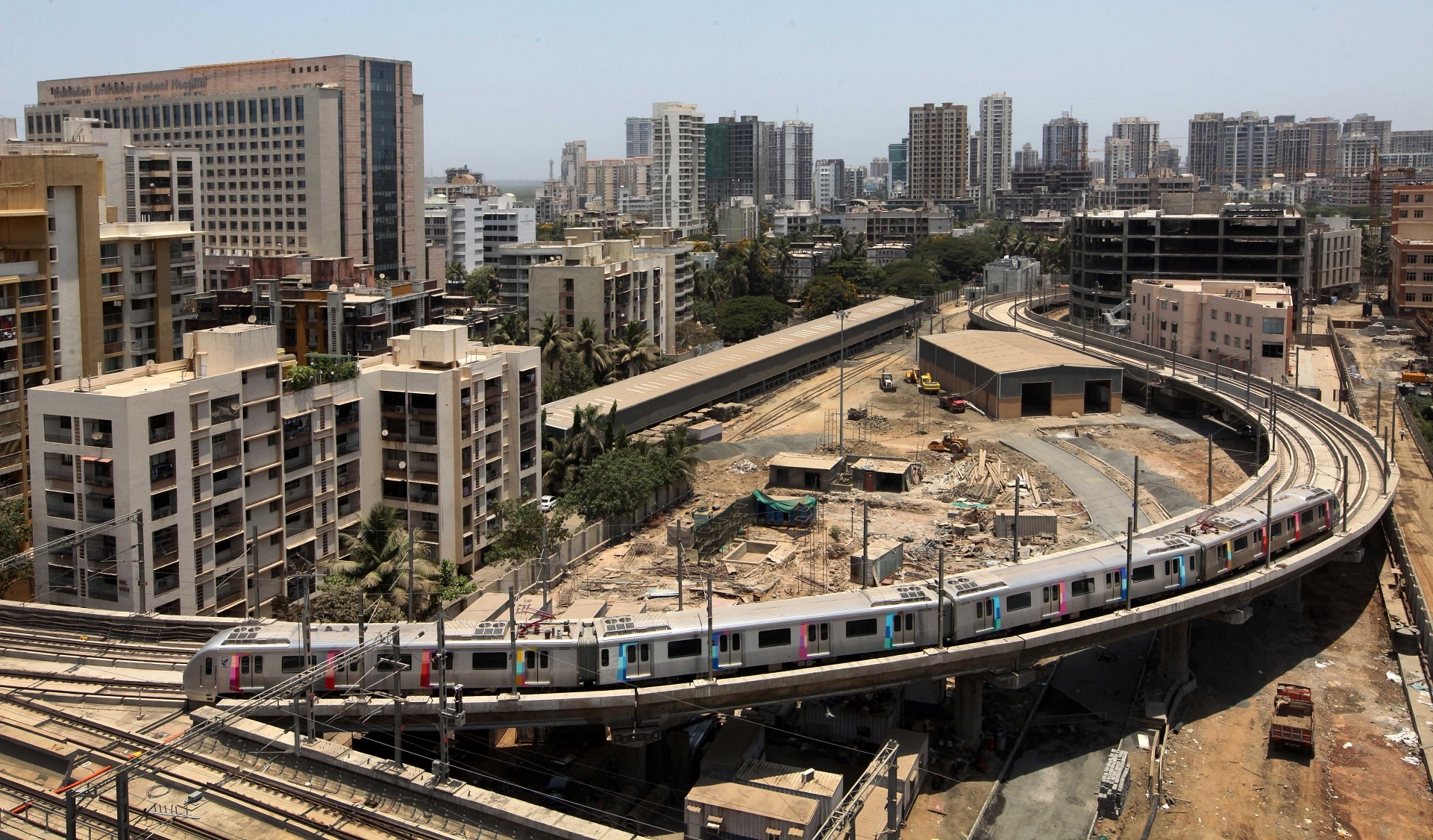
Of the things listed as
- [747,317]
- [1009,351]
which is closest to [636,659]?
[1009,351]

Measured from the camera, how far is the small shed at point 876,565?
137 ft

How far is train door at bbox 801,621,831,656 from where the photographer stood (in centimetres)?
2931

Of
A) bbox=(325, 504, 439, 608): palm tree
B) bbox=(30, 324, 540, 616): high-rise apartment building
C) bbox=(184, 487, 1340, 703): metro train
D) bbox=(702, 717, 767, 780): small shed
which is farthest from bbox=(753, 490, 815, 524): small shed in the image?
bbox=(702, 717, 767, 780): small shed

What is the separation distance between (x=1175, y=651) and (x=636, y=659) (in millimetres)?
16274

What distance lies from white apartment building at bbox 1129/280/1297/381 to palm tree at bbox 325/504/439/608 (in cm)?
5575

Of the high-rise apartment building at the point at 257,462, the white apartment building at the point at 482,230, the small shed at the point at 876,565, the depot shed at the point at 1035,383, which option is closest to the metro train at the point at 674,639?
the high-rise apartment building at the point at 257,462

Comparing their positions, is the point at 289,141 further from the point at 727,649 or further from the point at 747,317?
the point at 727,649

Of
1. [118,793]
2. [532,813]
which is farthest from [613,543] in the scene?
[118,793]

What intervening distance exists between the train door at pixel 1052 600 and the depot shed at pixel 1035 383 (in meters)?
39.8

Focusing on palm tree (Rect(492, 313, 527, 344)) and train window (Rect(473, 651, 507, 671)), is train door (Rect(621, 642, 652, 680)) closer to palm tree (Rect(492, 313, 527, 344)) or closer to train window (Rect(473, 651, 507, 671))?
train window (Rect(473, 651, 507, 671))

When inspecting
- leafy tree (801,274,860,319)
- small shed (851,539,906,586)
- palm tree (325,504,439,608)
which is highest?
leafy tree (801,274,860,319)

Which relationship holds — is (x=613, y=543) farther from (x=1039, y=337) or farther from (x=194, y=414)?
(x=1039, y=337)

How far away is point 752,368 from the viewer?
257 feet

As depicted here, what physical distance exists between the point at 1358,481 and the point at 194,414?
3885 centimetres
